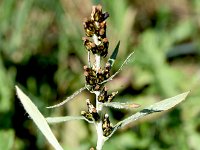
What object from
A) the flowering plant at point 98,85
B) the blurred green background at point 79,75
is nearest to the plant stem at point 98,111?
the flowering plant at point 98,85

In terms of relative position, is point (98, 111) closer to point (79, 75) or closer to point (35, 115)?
point (35, 115)

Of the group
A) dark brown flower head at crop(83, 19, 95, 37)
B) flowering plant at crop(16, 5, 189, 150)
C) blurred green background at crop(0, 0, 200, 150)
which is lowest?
flowering plant at crop(16, 5, 189, 150)

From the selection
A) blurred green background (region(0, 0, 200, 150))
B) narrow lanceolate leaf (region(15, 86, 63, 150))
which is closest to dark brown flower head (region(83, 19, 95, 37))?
narrow lanceolate leaf (region(15, 86, 63, 150))

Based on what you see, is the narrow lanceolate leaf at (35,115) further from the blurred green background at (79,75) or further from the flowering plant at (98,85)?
the blurred green background at (79,75)

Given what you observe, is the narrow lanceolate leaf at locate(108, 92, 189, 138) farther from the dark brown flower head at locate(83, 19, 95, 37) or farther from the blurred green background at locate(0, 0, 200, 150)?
the blurred green background at locate(0, 0, 200, 150)

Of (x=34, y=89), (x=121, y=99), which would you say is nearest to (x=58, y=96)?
(x=34, y=89)

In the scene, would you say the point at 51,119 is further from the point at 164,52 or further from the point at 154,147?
the point at 164,52

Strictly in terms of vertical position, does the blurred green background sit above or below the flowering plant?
above

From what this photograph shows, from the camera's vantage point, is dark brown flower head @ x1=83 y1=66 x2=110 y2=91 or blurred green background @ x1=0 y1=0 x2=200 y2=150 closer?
dark brown flower head @ x1=83 y1=66 x2=110 y2=91
